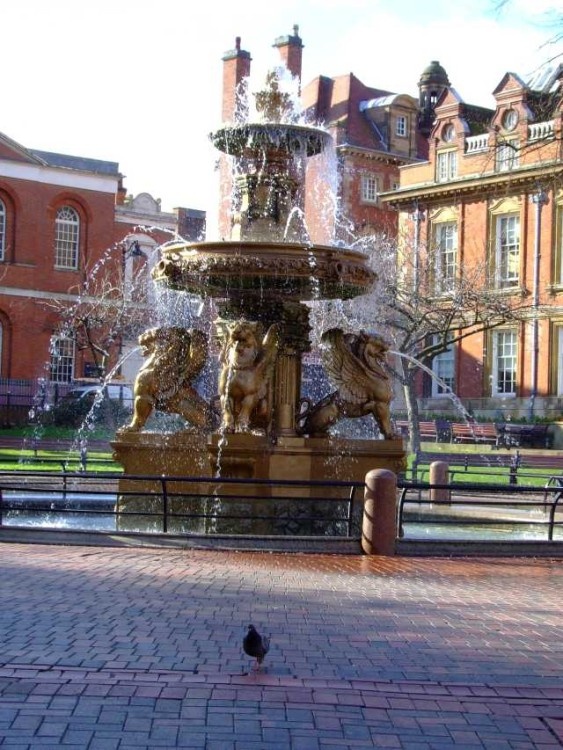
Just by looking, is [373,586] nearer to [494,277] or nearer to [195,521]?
[195,521]

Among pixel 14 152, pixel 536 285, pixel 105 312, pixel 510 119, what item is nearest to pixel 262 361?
pixel 105 312

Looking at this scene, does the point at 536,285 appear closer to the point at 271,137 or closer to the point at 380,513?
the point at 271,137

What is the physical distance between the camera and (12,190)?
5141 centimetres

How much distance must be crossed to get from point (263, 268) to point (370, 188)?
45.7m

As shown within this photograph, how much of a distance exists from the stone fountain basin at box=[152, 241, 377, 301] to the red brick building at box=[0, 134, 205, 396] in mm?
33465

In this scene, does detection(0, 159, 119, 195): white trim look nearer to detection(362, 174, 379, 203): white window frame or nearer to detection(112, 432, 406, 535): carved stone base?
detection(362, 174, 379, 203): white window frame

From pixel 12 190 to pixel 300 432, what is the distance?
38734mm

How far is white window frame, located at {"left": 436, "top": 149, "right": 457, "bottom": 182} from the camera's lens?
48.2 m

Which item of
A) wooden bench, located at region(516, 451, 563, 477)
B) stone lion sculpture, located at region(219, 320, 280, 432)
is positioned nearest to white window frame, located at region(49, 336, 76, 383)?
wooden bench, located at region(516, 451, 563, 477)

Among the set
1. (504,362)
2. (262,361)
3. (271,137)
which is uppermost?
(271,137)

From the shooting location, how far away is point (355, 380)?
609 inches

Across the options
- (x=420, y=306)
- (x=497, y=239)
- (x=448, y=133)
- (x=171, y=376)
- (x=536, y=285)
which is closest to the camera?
(x=171, y=376)

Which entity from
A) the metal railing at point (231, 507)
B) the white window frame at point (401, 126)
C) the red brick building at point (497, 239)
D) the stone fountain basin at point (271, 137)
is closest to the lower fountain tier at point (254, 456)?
the metal railing at point (231, 507)

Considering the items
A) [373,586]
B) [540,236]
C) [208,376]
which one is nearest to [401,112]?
[540,236]
